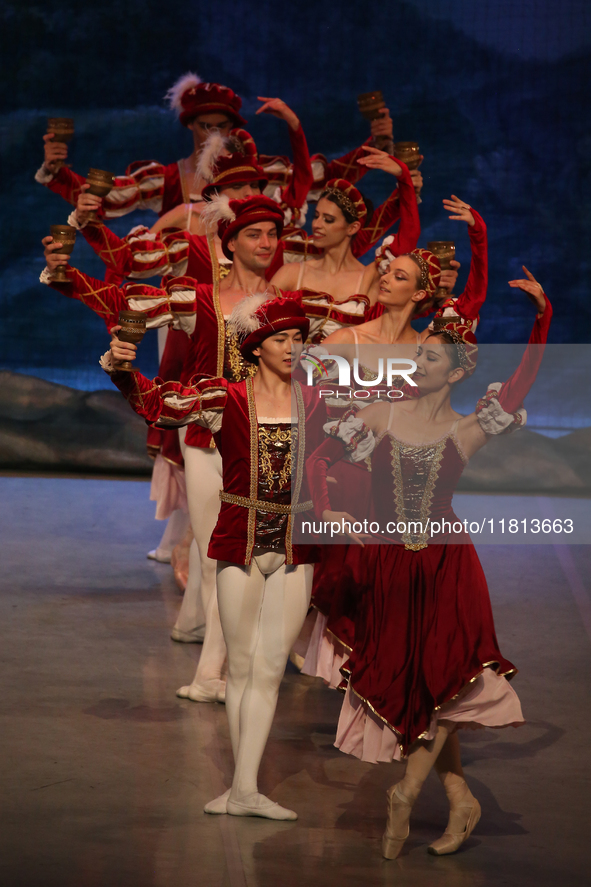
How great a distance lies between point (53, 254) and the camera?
4.53 metres

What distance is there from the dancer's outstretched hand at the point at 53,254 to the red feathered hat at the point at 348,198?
1.17 meters

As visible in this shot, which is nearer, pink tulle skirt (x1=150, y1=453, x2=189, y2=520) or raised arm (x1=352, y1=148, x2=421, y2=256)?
raised arm (x1=352, y1=148, x2=421, y2=256)

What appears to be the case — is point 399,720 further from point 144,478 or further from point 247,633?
point 144,478

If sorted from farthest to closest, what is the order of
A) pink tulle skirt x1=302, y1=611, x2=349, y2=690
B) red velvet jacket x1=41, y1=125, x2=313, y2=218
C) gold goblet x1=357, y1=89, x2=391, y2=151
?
red velvet jacket x1=41, y1=125, x2=313, y2=218
gold goblet x1=357, y1=89, x2=391, y2=151
pink tulle skirt x1=302, y1=611, x2=349, y2=690

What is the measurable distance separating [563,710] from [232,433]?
1821mm

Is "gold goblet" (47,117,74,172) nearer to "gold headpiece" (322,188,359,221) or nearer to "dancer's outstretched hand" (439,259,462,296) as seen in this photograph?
"gold headpiece" (322,188,359,221)

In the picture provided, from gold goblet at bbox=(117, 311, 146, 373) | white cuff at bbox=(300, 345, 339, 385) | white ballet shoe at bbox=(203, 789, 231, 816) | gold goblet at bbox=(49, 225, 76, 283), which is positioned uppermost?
gold goblet at bbox=(117, 311, 146, 373)

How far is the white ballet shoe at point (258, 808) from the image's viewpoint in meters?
3.49

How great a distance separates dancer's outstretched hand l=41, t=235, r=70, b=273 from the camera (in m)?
4.49

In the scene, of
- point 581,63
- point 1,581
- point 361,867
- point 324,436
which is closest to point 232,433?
point 324,436

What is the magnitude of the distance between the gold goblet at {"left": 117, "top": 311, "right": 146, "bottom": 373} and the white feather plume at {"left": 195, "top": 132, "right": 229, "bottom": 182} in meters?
2.25

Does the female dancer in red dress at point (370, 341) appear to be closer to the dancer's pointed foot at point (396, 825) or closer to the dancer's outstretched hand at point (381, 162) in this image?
the dancer's outstretched hand at point (381, 162)
